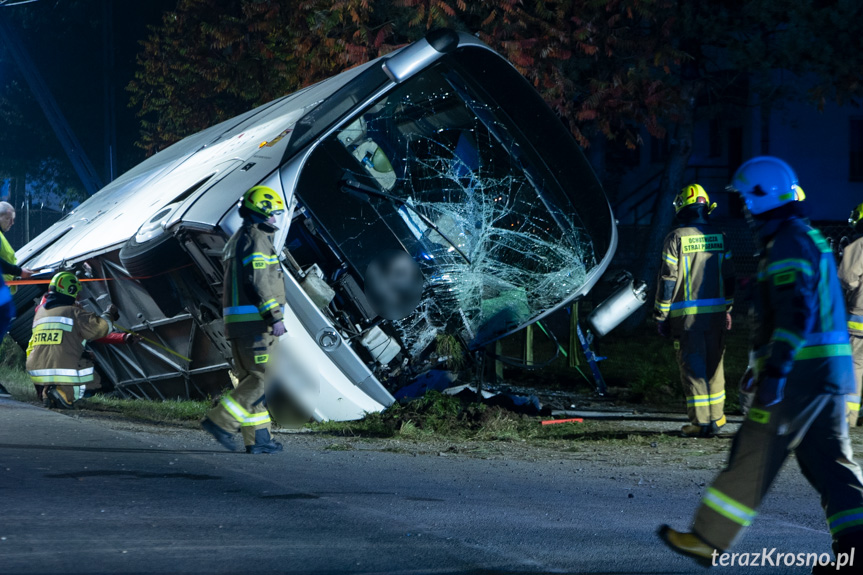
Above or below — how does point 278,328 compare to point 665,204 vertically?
above

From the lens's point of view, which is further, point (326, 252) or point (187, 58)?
point (187, 58)

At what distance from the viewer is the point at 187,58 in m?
16.5

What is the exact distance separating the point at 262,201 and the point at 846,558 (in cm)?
357

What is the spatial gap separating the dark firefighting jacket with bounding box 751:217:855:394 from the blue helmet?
121 millimetres

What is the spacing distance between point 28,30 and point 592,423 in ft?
75.6

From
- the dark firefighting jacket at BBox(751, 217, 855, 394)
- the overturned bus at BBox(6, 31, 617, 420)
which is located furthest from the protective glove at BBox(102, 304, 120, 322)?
the dark firefighting jacket at BBox(751, 217, 855, 394)

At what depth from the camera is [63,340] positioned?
7.75m

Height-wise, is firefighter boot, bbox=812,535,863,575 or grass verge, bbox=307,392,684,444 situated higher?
firefighter boot, bbox=812,535,863,575

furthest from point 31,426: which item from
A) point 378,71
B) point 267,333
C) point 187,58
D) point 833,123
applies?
point 833,123

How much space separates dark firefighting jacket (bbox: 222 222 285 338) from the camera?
5320 mm

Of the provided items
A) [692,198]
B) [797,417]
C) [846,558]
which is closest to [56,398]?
[692,198]

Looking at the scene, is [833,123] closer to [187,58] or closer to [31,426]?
[187,58]

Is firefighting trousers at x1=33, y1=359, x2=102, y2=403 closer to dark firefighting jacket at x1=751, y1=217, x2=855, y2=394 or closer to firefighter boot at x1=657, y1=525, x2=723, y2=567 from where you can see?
firefighter boot at x1=657, y1=525, x2=723, y2=567

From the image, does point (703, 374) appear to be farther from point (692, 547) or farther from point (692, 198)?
point (692, 547)
